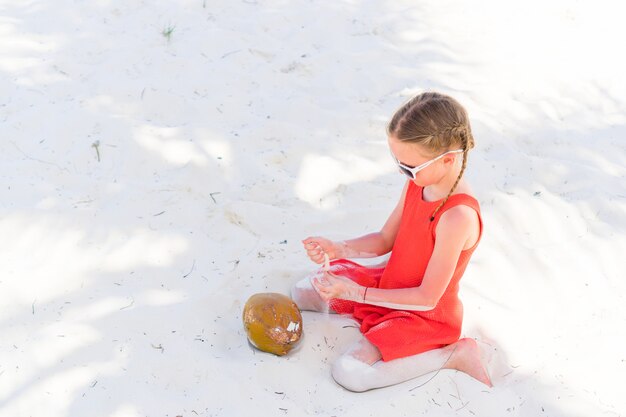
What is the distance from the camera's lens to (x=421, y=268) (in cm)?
224

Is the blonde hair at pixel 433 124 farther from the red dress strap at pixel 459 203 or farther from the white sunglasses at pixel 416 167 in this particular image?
the red dress strap at pixel 459 203

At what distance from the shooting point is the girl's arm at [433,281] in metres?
2.10

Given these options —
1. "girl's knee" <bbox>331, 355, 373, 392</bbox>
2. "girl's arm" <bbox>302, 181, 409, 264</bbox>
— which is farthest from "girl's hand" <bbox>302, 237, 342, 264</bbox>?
"girl's knee" <bbox>331, 355, 373, 392</bbox>

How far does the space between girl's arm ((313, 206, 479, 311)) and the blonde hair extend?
0.22 metres

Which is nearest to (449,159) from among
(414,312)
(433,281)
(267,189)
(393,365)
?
(433,281)

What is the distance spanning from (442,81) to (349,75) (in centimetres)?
55

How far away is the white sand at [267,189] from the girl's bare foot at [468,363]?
0.20ft

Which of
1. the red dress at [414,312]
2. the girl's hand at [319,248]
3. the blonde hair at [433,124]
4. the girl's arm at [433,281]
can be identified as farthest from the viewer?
the girl's hand at [319,248]

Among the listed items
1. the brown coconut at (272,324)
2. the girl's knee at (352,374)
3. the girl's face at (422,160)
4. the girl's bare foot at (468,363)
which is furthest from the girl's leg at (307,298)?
the girl's face at (422,160)

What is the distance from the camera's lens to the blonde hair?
1995mm

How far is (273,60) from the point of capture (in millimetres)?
3820

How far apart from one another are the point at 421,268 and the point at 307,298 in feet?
1.52

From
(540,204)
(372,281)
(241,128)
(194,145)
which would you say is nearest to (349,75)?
(241,128)

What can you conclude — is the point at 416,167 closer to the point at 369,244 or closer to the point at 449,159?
the point at 449,159
